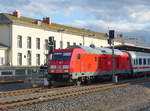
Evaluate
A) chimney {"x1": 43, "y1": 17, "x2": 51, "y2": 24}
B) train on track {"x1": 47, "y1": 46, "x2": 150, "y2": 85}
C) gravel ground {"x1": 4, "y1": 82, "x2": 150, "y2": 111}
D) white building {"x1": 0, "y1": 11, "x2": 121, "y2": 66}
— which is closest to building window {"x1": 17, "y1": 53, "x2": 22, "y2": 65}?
white building {"x1": 0, "y1": 11, "x2": 121, "y2": 66}

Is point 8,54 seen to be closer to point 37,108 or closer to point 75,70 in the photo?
point 75,70

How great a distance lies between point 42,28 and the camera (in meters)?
58.1

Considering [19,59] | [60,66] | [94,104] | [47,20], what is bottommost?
[94,104]

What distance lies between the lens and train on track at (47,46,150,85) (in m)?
23.8

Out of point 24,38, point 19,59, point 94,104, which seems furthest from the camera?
point 24,38

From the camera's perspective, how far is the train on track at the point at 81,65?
2375 centimetres

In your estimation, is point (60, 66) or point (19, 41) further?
point (19, 41)

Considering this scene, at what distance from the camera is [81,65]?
2480cm

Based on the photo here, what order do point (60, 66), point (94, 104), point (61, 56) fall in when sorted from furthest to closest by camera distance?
point (61, 56), point (60, 66), point (94, 104)

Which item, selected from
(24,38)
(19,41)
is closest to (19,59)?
(19,41)

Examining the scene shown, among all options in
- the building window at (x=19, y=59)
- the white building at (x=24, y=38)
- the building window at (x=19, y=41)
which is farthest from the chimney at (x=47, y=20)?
the building window at (x=19, y=59)

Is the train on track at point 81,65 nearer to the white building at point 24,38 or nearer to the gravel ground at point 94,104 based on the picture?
the gravel ground at point 94,104

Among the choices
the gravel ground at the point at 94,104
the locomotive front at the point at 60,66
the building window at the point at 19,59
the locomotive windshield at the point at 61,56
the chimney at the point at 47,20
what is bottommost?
the gravel ground at the point at 94,104

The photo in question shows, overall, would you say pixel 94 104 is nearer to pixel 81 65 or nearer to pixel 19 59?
pixel 81 65
